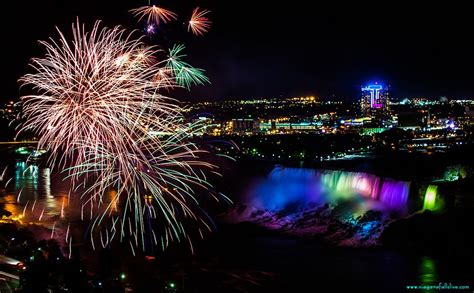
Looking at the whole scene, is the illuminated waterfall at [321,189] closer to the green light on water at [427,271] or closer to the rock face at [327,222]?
the rock face at [327,222]

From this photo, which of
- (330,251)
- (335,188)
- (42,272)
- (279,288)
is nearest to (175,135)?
(279,288)

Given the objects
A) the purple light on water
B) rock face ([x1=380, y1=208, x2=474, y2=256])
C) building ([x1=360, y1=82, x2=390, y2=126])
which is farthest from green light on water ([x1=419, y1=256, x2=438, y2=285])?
building ([x1=360, y1=82, x2=390, y2=126])

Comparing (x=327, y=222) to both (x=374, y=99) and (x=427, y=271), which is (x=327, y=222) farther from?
(x=374, y=99)

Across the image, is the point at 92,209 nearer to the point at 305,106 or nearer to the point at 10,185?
the point at 10,185

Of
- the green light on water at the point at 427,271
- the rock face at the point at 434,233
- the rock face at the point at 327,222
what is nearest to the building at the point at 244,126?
the rock face at the point at 327,222

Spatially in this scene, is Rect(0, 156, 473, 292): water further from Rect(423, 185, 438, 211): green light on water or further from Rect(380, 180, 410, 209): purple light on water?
Rect(423, 185, 438, 211): green light on water

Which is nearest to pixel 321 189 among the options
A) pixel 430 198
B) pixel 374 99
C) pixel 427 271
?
pixel 430 198
